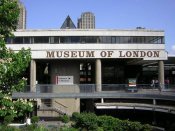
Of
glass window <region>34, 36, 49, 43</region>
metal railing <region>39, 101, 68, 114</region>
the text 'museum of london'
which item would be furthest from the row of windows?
metal railing <region>39, 101, 68, 114</region>

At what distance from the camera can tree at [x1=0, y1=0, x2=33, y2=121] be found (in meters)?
14.7

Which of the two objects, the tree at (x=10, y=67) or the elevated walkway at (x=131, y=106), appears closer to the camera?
the tree at (x=10, y=67)

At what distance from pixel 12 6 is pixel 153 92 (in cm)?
2892

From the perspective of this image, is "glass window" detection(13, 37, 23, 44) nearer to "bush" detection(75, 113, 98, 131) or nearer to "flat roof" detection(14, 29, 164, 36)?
"flat roof" detection(14, 29, 164, 36)

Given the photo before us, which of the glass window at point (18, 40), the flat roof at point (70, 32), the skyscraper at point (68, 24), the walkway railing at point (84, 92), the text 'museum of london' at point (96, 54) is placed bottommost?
the walkway railing at point (84, 92)

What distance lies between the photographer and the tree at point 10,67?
14.7 metres

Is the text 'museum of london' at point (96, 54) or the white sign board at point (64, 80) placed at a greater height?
the text 'museum of london' at point (96, 54)

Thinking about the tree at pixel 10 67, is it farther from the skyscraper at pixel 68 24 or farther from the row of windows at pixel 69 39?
the skyscraper at pixel 68 24

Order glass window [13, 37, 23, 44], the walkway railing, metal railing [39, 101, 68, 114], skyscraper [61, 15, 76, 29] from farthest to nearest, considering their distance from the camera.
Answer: skyscraper [61, 15, 76, 29] < glass window [13, 37, 23, 44] < metal railing [39, 101, 68, 114] < the walkway railing

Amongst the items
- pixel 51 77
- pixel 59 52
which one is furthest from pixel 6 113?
pixel 51 77

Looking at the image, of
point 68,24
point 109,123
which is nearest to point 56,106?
point 68,24

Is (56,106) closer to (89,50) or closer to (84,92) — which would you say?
(84,92)

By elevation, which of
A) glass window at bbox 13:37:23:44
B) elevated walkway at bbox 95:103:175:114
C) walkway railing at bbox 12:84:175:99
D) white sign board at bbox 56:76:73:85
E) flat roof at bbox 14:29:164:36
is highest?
flat roof at bbox 14:29:164:36

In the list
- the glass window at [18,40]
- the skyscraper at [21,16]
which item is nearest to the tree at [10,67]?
the skyscraper at [21,16]
